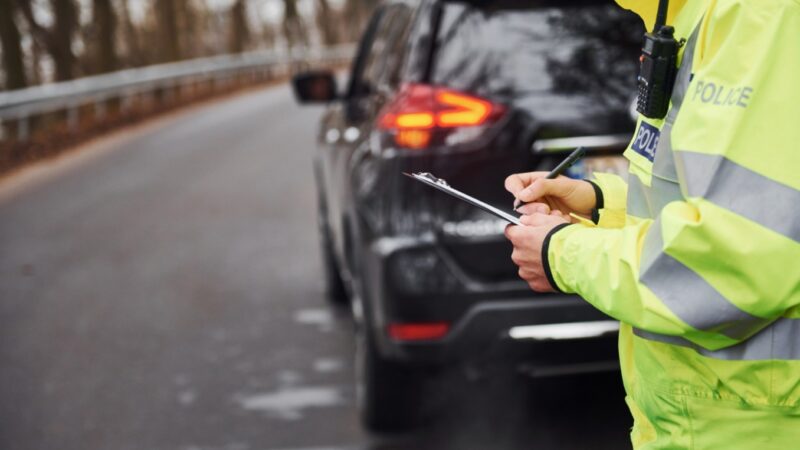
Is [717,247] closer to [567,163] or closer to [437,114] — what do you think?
[567,163]

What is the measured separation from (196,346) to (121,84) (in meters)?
17.0

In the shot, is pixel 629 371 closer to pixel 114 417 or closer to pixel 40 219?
pixel 114 417

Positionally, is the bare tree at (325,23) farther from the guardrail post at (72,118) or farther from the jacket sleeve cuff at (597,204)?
the jacket sleeve cuff at (597,204)

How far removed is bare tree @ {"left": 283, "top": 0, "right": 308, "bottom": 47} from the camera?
42.7 m

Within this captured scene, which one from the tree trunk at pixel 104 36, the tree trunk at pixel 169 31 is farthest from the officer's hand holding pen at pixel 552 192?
the tree trunk at pixel 169 31

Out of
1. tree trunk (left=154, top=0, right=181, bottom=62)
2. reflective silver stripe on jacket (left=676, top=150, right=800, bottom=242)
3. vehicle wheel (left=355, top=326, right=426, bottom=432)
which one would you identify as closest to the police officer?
reflective silver stripe on jacket (left=676, top=150, right=800, bottom=242)

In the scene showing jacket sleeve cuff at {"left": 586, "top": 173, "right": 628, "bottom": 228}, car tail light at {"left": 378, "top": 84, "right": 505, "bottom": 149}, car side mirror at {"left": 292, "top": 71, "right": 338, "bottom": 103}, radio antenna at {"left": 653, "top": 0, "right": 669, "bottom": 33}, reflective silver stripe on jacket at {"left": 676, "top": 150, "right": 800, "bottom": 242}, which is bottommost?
car side mirror at {"left": 292, "top": 71, "right": 338, "bottom": 103}

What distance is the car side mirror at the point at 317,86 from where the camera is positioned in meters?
5.78

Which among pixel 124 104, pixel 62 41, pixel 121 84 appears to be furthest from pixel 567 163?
pixel 62 41

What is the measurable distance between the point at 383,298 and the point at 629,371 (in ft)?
6.70

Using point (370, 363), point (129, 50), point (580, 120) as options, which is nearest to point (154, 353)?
point (370, 363)

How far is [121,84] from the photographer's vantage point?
71.5ft

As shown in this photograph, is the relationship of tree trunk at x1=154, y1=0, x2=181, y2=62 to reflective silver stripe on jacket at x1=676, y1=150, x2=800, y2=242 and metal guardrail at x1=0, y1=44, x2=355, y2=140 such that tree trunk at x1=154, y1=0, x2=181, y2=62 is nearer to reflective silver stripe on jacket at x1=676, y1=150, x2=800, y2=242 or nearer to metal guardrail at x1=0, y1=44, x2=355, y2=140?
metal guardrail at x1=0, y1=44, x2=355, y2=140

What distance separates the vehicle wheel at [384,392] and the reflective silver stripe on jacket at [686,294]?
107 inches
